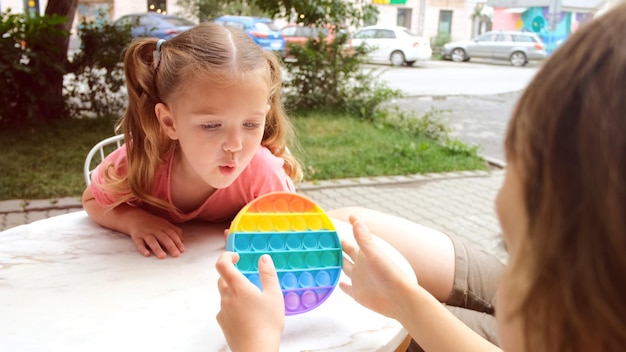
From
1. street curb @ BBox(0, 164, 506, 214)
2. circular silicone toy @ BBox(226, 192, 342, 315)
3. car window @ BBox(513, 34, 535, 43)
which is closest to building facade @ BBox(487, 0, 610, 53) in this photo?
car window @ BBox(513, 34, 535, 43)

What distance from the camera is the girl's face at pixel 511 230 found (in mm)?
580

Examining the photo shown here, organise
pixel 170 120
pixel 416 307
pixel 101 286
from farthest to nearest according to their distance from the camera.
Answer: pixel 170 120 → pixel 101 286 → pixel 416 307

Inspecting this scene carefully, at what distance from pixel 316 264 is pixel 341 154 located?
4.62m

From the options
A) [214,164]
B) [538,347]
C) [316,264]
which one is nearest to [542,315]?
[538,347]

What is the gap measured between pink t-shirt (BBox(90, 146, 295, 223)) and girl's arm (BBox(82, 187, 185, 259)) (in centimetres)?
3

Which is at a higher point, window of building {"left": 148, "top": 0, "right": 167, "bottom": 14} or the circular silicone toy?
window of building {"left": 148, "top": 0, "right": 167, "bottom": 14}

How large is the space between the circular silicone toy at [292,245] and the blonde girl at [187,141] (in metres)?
0.31

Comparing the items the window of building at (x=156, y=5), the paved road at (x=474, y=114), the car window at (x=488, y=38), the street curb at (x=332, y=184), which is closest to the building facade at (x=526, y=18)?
the car window at (x=488, y=38)

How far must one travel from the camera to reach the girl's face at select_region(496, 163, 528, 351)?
0.58 m

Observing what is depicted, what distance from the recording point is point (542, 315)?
55 cm

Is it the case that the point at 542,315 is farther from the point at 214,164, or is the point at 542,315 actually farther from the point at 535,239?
the point at 214,164

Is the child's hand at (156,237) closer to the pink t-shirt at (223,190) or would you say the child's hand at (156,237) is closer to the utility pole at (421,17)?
the pink t-shirt at (223,190)

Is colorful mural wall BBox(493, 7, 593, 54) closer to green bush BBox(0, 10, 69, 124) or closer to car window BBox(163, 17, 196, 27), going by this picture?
car window BBox(163, 17, 196, 27)

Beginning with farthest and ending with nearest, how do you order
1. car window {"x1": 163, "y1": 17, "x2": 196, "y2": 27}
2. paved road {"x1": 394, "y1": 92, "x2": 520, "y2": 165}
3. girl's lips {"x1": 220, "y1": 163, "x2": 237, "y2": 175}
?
car window {"x1": 163, "y1": 17, "x2": 196, "y2": 27}, paved road {"x1": 394, "y1": 92, "x2": 520, "y2": 165}, girl's lips {"x1": 220, "y1": 163, "x2": 237, "y2": 175}
